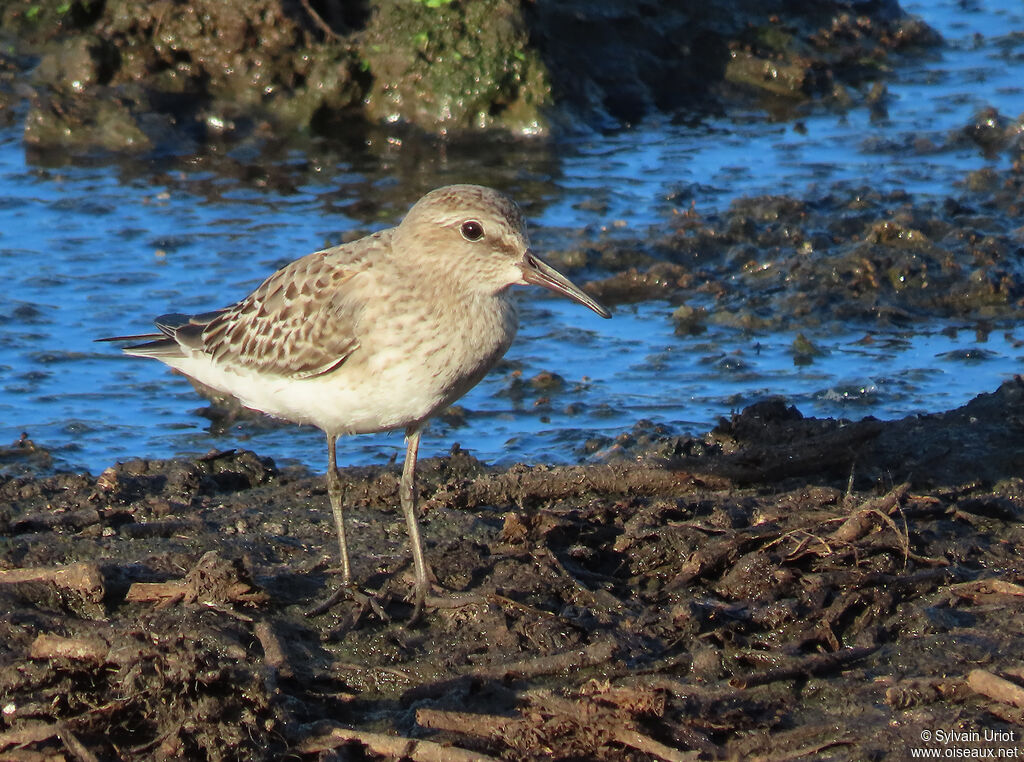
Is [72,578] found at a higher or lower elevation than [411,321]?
lower

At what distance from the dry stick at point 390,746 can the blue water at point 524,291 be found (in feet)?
10.5

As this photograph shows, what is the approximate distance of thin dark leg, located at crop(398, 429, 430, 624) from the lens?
5.24 meters

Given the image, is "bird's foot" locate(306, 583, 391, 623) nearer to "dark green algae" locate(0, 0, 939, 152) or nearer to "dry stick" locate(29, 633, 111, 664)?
"dry stick" locate(29, 633, 111, 664)

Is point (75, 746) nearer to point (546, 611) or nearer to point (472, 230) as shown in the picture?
point (546, 611)

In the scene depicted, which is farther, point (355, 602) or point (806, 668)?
point (355, 602)

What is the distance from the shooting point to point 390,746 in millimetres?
4328

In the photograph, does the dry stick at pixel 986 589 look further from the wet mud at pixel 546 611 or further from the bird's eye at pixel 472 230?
the bird's eye at pixel 472 230

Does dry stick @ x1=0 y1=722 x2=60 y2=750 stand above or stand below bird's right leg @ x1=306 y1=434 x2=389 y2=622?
below

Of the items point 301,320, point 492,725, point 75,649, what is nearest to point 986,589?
point 492,725

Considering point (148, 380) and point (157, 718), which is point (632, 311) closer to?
point (148, 380)

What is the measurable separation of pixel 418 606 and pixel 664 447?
A: 7.21ft

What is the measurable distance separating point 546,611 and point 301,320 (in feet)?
5.13

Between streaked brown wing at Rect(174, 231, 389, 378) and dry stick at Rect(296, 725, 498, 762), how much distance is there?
1591 mm

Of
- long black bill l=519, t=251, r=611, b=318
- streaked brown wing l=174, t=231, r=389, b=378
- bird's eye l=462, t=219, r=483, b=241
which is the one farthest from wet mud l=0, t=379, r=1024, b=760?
bird's eye l=462, t=219, r=483, b=241
